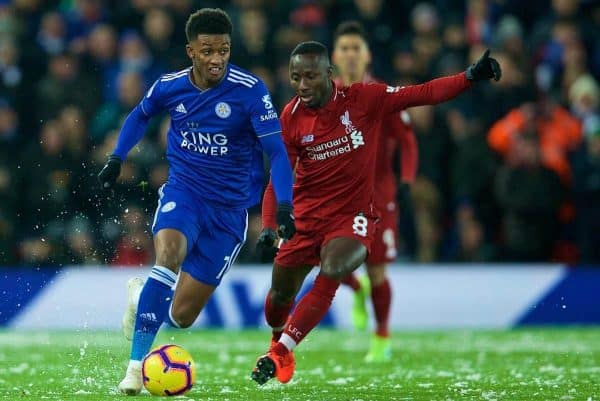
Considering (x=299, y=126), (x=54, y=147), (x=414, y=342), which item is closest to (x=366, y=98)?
(x=299, y=126)

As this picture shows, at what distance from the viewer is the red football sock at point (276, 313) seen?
950 cm

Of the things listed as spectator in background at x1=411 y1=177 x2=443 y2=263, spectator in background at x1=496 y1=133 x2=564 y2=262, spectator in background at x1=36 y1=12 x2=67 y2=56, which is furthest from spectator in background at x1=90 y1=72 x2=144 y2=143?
spectator in background at x1=496 y1=133 x2=564 y2=262

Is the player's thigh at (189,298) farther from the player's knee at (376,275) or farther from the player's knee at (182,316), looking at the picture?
the player's knee at (376,275)

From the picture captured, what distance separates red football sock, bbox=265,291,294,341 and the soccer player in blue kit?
731mm

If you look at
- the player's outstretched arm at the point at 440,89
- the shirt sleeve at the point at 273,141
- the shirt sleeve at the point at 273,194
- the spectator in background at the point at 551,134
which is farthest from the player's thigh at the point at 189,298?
the spectator in background at the point at 551,134

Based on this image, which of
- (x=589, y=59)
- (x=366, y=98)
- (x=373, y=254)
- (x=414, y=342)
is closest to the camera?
(x=366, y=98)

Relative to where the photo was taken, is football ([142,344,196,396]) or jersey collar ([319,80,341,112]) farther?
jersey collar ([319,80,341,112])

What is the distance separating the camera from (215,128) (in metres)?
8.59

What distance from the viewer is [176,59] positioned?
16.5 metres

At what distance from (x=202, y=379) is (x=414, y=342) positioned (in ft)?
14.3

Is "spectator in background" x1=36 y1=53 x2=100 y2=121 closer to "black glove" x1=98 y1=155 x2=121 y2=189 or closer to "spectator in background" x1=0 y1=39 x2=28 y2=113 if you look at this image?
"spectator in background" x1=0 y1=39 x2=28 y2=113

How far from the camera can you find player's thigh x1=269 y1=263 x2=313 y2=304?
366 inches

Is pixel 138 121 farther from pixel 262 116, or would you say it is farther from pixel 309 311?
pixel 309 311

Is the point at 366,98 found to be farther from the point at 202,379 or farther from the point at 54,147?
the point at 54,147
